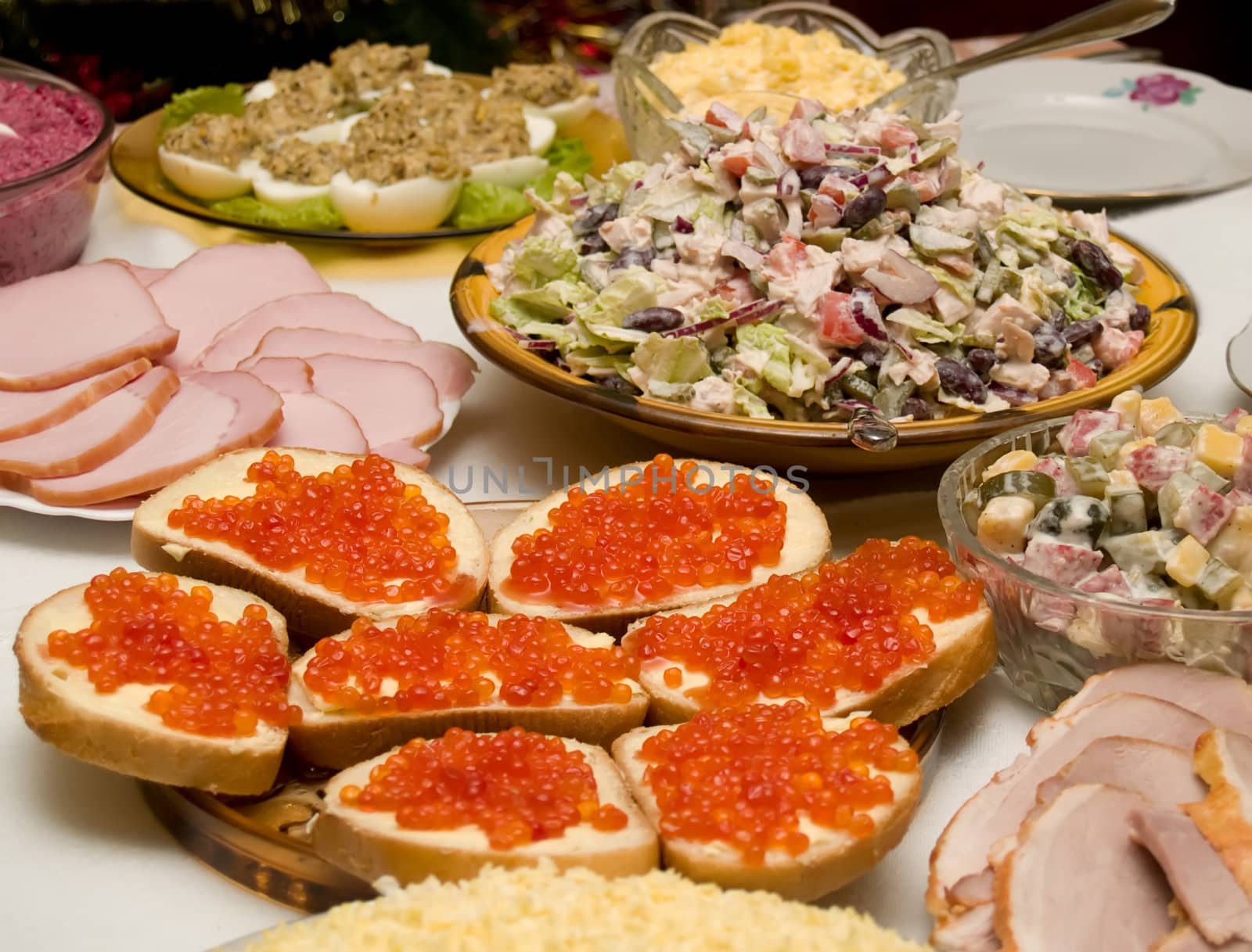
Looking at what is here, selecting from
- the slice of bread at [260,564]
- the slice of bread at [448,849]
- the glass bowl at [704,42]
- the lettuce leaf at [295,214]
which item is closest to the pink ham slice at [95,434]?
the slice of bread at [260,564]

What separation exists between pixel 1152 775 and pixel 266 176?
9.96ft

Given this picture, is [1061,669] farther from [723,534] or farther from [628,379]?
[628,379]

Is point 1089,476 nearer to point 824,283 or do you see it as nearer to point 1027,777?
point 1027,777

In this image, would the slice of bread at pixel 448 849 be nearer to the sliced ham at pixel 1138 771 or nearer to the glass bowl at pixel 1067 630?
the sliced ham at pixel 1138 771

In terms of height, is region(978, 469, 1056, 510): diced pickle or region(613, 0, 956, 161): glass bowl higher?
region(613, 0, 956, 161): glass bowl

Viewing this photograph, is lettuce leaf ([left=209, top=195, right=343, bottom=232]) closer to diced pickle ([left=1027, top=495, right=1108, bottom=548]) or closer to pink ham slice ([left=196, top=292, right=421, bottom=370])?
pink ham slice ([left=196, top=292, right=421, bottom=370])

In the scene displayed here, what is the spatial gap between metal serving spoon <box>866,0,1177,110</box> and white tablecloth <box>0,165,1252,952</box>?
0.77 meters

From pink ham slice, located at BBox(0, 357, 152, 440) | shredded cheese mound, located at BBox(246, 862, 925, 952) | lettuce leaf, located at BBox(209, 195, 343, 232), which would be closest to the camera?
shredded cheese mound, located at BBox(246, 862, 925, 952)

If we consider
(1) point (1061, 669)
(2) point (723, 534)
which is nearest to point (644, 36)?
(2) point (723, 534)

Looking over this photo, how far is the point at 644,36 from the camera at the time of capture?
416 centimetres

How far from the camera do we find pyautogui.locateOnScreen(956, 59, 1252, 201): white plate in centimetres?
400

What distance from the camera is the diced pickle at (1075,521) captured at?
2020 mm

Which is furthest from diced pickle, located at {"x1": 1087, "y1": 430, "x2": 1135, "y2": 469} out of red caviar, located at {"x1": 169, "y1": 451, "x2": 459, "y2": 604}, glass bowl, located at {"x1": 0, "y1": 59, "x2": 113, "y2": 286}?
glass bowl, located at {"x1": 0, "y1": 59, "x2": 113, "y2": 286}

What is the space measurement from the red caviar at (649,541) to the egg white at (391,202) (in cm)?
164
